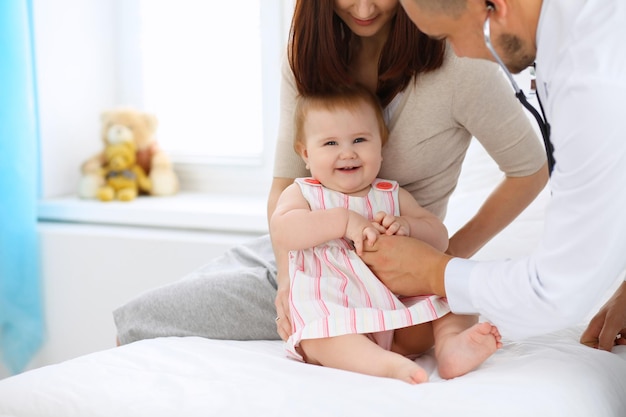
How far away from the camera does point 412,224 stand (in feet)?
5.38

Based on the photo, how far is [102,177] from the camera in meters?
3.11

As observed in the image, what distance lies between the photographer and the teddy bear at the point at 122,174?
9.93 ft

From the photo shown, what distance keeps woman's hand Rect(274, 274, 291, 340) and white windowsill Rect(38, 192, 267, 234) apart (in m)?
1.02

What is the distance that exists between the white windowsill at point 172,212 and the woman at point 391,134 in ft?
2.73

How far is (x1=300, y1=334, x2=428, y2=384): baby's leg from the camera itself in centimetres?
137

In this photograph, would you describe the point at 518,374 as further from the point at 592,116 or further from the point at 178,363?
the point at 178,363

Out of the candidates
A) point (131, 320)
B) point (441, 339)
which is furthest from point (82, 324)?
point (441, 339)

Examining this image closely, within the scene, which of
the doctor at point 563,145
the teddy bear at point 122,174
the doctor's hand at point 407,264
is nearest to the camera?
the doctor at point 563,145

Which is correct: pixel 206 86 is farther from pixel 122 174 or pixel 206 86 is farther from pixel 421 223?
pixel 421 223

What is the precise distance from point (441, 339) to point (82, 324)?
6.06 ft

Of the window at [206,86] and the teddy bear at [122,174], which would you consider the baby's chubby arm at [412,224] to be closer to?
the window at [206,86]

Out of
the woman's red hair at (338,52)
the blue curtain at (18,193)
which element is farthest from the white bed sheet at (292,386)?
the blue curtain at (18,193)

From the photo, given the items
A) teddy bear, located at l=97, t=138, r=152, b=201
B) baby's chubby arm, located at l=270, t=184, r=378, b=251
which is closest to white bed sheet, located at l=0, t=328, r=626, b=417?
baby's chubby arm, located at l=270, t=184, r=378, b=251

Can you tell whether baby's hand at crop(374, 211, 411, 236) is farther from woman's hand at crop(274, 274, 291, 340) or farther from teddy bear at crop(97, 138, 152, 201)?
teddy bear at crop(97, 138, 152, 201)
